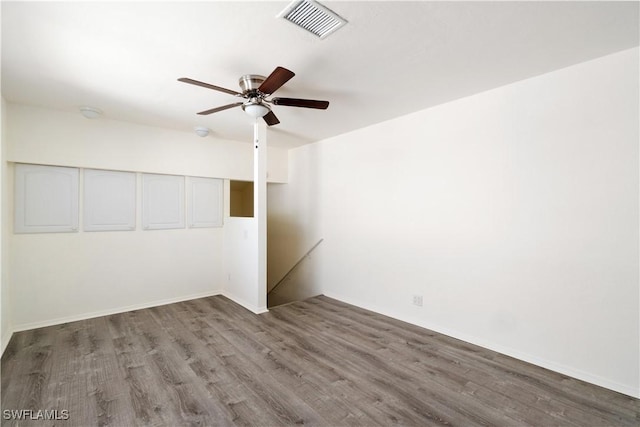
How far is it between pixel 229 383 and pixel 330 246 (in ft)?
9.13

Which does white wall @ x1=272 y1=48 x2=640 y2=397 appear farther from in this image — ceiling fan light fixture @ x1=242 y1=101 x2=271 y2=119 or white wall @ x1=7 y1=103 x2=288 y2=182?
white wall @ x1=7 y1=103 x2=288 y2=182

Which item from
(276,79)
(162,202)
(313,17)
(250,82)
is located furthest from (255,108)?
(162,202)

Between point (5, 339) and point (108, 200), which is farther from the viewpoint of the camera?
point (108, 200)

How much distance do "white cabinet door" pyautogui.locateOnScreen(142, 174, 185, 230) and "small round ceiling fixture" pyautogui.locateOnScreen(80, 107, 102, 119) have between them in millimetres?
977

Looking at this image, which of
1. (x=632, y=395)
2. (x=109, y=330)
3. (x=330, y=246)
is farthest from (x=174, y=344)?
(x=632, y=395)

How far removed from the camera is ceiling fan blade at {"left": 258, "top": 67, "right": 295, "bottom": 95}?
7.00ft

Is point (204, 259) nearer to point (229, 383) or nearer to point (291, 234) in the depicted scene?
point (291, 234)

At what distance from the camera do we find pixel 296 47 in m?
2.21

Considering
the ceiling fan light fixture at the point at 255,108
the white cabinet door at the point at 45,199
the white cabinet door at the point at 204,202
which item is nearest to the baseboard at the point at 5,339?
the white cabinet door at the point at 45,199

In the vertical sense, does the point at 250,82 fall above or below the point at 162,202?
above

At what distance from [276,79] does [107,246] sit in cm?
342

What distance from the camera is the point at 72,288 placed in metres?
3.77

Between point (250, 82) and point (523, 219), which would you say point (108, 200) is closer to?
point (250, 82)

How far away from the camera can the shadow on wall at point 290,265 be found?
5262 millimetres
